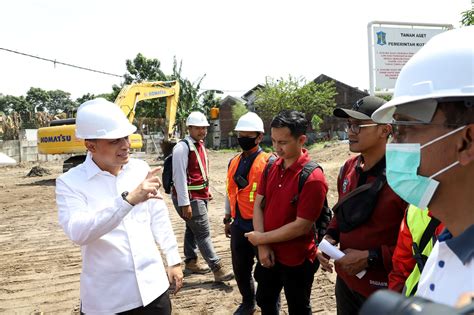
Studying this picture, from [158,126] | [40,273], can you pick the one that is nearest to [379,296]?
[40,273]

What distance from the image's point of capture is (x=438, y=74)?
1.14 meters

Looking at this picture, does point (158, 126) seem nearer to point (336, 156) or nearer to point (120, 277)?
point (336, 156)

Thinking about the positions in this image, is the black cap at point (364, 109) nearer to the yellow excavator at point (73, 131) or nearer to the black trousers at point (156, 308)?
the black trousers at point (156, 308)

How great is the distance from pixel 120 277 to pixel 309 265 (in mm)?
1394

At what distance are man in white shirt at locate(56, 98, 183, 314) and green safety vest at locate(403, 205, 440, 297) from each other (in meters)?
1.38

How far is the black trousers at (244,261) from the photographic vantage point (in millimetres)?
3742

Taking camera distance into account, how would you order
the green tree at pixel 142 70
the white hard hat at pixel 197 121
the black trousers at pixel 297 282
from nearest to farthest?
the black trousers at pixel 297 282
the white hard hat at pixel 197 121
the green tree at pixel 142 70

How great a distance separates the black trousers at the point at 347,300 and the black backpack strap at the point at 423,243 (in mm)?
896

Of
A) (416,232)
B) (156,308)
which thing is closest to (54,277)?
(156,308)

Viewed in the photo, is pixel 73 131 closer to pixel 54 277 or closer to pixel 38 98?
pixel 54 277

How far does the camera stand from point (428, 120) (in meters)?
1.17

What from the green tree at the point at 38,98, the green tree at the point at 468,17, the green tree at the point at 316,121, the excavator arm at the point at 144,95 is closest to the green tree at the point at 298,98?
the green tree at the point at 316,121

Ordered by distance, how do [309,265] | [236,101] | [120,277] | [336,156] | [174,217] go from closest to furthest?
1. [120,277]
2. [309,265]
3. [174,217]
4. [336,156]
5. [236,101]

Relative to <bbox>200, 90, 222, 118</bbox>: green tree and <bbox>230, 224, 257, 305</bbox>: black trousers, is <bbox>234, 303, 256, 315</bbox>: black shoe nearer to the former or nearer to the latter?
<bbox>230, 224, 257, 305</bbox>: black trousers
